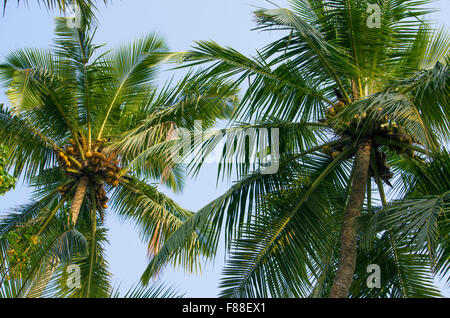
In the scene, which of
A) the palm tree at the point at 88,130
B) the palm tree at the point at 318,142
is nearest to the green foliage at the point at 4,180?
the palm tree at the point at 318,142

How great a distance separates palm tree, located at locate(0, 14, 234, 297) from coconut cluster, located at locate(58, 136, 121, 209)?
0.02 m

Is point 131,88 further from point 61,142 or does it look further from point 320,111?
point 320,111

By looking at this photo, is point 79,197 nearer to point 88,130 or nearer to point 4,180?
point 88,130

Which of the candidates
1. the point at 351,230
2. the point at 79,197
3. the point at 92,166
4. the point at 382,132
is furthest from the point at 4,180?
the point at 382,132

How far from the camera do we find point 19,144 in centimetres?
1127

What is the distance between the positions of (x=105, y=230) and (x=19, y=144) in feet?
6.79

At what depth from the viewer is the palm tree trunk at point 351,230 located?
7117mm

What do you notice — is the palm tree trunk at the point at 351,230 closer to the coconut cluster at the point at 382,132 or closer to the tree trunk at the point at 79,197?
the coconut cluster at the point at 382,132

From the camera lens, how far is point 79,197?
1066cm

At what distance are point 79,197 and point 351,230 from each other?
4.89m

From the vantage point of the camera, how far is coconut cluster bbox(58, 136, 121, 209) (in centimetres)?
1098

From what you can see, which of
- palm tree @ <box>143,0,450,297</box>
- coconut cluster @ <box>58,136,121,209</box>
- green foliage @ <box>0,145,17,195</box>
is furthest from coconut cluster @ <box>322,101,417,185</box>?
coconut cluster @ <box>58,136,121,209</box>

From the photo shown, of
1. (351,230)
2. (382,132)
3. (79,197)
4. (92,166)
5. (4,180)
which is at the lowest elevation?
(351,230)
